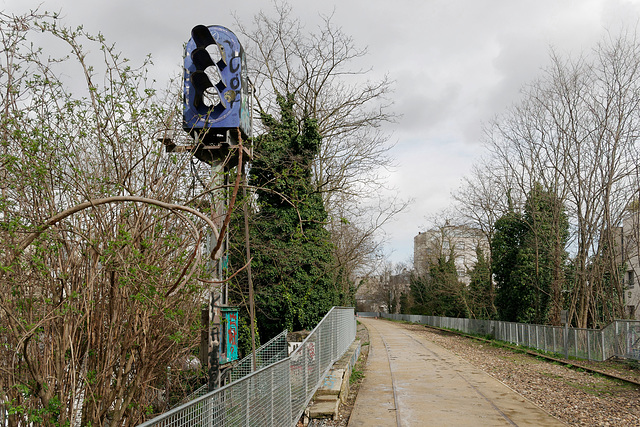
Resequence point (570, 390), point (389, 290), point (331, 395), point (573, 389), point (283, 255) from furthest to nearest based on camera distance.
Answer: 1. point (389, 290)
2. point (283, 255)
3. point (573, 389)
4. point (570, 390)
5. point (331, 395)

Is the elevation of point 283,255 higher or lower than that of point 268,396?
higher

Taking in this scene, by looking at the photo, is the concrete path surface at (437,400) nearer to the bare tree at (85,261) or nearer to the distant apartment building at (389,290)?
the bare tree at (85,261)

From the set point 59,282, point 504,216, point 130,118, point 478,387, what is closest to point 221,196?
point 130,118

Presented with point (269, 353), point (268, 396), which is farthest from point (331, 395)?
point (268, 396)

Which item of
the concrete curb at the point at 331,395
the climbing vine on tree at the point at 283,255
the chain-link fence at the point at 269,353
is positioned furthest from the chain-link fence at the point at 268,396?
the climbing vine on tree at the point at 283,255

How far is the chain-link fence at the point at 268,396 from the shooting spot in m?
4.29

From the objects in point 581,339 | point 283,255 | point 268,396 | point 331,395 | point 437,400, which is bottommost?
point 437,400

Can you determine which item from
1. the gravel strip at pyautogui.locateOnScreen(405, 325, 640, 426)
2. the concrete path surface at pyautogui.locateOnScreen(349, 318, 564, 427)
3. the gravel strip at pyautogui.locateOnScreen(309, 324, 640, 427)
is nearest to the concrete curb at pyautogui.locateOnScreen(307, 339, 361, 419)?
the gravel strip at pyautogui.locateOnScreen(309, 324, 640, 427)

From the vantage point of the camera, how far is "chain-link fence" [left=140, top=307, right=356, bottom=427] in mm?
4289

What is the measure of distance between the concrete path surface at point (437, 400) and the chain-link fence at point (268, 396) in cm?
153

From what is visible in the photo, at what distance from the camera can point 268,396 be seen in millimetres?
6383

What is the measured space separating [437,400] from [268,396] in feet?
23.8

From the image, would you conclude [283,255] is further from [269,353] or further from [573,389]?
[573,389]

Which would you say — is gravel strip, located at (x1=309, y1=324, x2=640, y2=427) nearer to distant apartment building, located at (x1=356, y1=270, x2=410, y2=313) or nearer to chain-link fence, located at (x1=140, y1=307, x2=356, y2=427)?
chain-link fence, located at (x1=140, y1=307, x2=356, y2=427)
